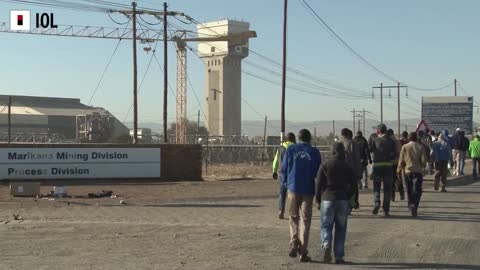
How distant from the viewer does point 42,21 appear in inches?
2028

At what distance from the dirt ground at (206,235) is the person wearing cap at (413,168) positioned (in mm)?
434

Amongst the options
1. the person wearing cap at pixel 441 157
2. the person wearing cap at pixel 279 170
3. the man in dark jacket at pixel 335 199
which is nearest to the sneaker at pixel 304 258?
the man in dark jacket at pixel 335 199

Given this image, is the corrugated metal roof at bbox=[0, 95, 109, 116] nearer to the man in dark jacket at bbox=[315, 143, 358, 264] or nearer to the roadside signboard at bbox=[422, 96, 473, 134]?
the roadside signboard at bbox=[422, 96, 473, 134]

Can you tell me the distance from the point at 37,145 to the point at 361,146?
1240cm

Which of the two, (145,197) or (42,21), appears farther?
(42,21)

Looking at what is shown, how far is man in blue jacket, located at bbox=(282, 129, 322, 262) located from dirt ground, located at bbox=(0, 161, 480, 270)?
0.40 metres

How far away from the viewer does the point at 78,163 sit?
2272 cm

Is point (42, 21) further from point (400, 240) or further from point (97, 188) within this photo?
point (400, 240)

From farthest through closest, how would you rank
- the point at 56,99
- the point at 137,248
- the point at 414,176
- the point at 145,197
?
the point at 56,99, the point at 145,197, the point at 414,176, the point at 137,248

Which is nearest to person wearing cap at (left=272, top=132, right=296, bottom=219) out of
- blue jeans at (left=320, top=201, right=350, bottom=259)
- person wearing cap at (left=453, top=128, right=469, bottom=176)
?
blue jeans at (left=320, top=201, right=350, bottom=259)

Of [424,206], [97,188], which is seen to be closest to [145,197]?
[97,188]

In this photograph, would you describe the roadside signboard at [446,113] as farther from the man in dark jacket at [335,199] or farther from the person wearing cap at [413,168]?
the man in dark jacket at [335,199]

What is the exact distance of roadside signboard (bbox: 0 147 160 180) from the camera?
2206 centimetres

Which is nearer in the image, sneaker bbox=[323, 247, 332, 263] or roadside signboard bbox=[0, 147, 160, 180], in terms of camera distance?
sneaker bbox=[323, 247, 332, 263]
